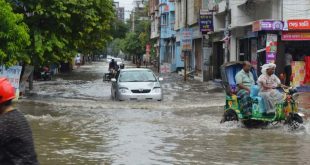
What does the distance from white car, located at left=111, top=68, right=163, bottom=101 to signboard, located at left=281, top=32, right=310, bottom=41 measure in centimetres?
692

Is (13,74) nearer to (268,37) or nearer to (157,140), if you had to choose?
(268,37)

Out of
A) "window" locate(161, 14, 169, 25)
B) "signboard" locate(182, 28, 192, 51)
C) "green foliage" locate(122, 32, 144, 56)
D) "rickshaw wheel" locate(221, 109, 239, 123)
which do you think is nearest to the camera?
"rickshaw wheel" locate(221, 109, 239, 123)

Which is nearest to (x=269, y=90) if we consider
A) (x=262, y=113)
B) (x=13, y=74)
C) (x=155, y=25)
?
(x=262, y=113)

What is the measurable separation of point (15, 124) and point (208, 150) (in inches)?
277

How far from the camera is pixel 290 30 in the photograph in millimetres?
25328

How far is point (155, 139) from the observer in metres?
→ 12.4

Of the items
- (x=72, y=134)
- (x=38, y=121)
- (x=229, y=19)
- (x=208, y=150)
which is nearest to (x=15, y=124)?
(x=208, y=150)

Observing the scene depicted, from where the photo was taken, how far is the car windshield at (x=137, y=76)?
861 inches

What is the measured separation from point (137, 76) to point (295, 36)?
776 cm

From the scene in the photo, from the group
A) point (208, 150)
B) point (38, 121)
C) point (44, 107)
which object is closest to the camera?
point (208, 150)

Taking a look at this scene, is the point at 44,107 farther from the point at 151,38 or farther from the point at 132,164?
the point at 151,38

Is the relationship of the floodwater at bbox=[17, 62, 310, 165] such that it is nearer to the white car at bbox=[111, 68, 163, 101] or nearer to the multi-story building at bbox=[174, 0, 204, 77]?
the white car at bbox=[111, 68, 163, 101]

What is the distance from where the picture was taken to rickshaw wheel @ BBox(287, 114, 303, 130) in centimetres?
1333

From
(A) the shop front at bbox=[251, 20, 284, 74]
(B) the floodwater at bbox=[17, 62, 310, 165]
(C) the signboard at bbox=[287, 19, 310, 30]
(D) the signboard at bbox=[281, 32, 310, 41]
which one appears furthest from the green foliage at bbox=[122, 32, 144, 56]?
(B) the floodwater at bbox=[17, 62, 310, 165]
